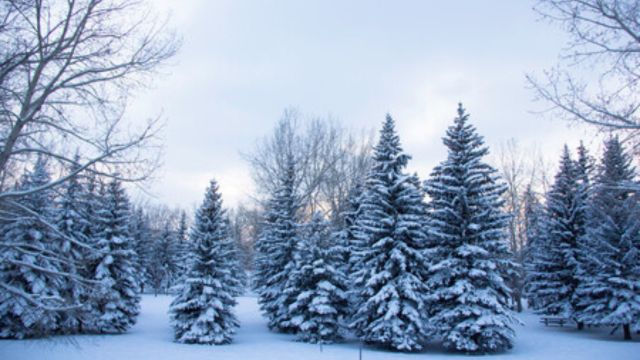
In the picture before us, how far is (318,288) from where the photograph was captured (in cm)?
2177

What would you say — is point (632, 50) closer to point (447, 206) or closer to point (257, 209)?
point (447, 206)

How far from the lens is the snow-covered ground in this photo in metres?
16.9

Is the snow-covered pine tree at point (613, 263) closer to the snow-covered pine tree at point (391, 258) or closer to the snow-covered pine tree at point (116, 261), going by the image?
the snow-covered pine tree at point (391, 258)

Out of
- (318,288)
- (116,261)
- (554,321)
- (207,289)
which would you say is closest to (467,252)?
(318,288)

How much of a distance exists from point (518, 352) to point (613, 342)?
206 inches

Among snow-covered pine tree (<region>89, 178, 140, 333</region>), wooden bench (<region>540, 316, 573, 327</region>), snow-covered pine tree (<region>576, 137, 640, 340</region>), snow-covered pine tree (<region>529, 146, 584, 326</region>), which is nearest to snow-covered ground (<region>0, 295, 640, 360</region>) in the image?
snow-covered pine tree (<region>89, 178, 140, 333</region>)

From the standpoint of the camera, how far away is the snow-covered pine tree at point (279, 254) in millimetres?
24500

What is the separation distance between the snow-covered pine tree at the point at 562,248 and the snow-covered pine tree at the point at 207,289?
655 inches

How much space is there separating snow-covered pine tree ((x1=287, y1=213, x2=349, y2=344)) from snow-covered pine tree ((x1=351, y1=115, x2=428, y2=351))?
1.06 m

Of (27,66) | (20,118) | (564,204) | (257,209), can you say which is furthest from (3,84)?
(257,209)

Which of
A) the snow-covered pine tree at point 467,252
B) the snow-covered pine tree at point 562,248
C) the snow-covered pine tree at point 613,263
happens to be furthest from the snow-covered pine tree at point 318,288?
the snow-covered pine tree at point 613,263

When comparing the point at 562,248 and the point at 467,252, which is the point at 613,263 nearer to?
the point at 562,248

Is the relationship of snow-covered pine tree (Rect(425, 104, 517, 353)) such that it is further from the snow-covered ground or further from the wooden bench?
the wooden bench

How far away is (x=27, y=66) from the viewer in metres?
7.95
